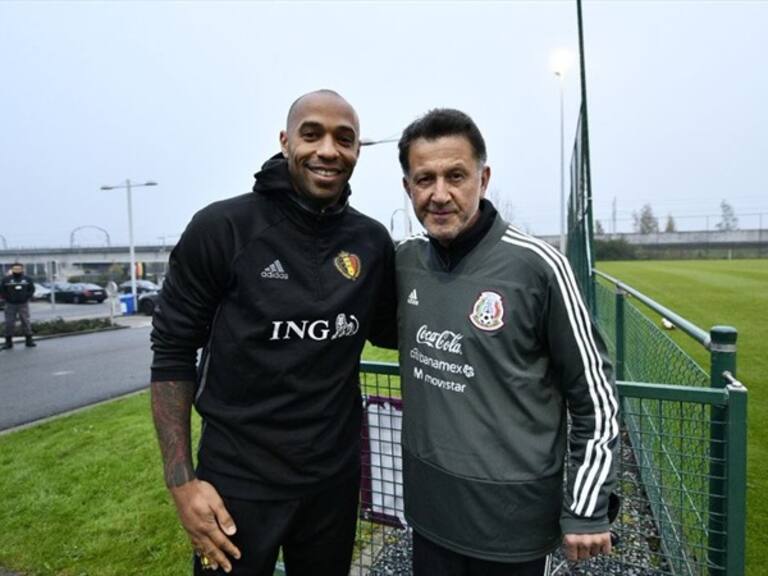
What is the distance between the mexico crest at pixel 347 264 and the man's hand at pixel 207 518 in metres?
0.83

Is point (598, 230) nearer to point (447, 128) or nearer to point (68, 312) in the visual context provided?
point (68, 312)

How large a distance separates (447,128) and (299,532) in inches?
58.1

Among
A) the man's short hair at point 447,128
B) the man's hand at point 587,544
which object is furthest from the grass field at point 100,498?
the man's short hair at point 447,128

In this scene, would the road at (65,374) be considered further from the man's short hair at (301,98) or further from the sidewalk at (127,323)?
the man's short hair at (301,98)

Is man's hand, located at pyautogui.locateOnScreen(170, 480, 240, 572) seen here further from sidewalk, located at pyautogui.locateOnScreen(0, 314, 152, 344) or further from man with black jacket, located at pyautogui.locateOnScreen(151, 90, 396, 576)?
sidewalk, located at pyautogui.locateOnScreen(0, 314, 152, 344)

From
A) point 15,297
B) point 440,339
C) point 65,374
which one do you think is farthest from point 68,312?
point 440,339

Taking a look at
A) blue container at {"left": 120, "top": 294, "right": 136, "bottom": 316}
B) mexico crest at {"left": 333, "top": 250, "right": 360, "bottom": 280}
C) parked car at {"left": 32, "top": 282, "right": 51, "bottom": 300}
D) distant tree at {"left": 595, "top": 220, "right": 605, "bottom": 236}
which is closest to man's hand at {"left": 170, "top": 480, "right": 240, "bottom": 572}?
mexico crest at {"left": 333, "top": 250, "right": 360, "bottom": 280}

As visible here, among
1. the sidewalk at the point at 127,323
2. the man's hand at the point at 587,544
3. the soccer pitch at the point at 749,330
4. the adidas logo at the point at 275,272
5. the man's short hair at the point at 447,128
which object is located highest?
the man's short hair at the point at 447,128

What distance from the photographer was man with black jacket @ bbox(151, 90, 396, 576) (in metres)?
1.77

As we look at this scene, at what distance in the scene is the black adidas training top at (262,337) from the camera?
177 cm

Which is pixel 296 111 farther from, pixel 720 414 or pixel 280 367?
pixel 720 414

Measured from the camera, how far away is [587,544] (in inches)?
64.1

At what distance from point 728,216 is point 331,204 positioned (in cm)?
9410

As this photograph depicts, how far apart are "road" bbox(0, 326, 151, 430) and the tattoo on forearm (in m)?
6.37
